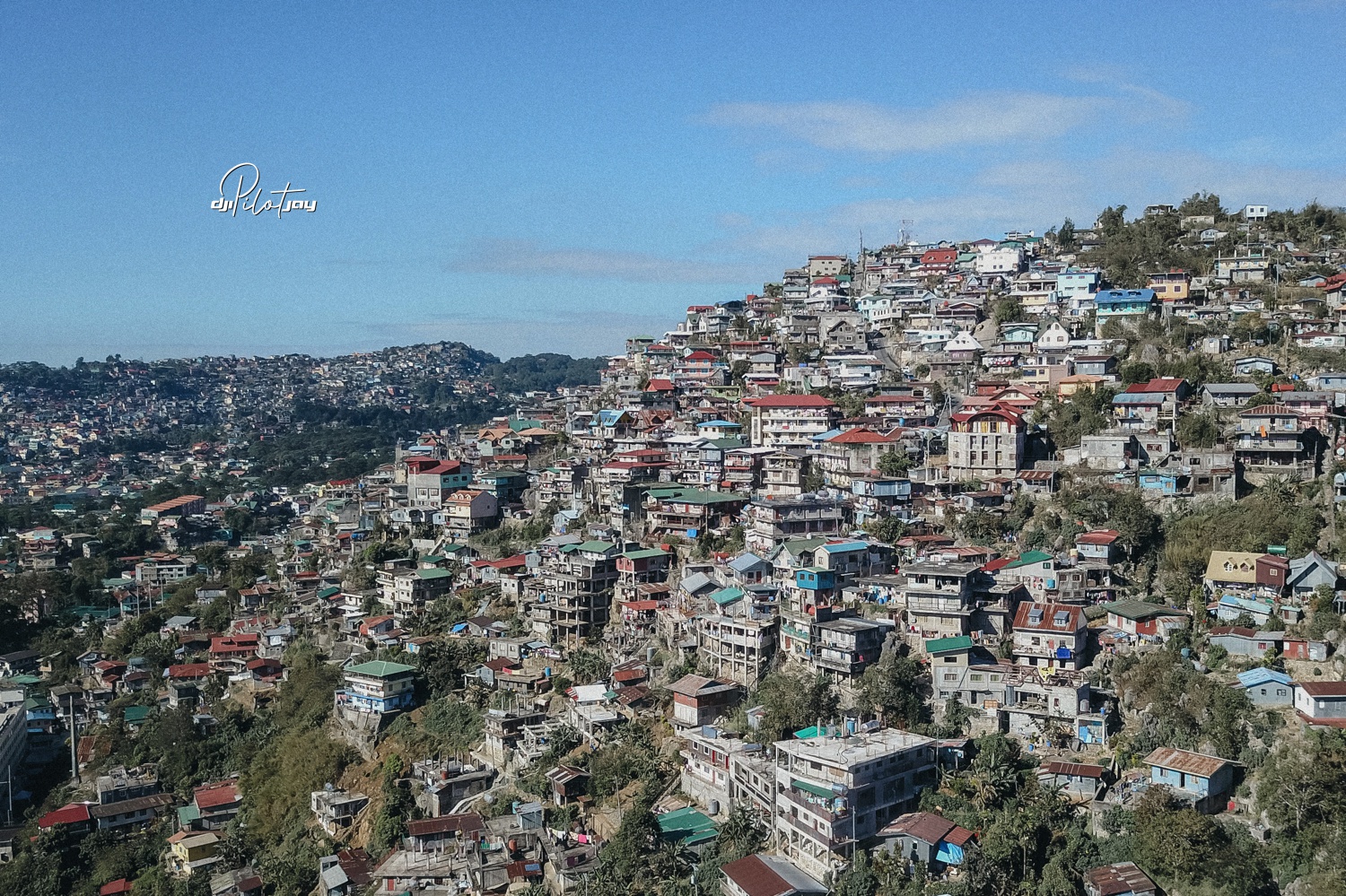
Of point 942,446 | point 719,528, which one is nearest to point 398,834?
point 719,528

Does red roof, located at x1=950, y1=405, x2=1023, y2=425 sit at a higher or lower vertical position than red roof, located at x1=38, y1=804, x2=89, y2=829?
higher

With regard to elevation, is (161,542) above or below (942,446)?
below

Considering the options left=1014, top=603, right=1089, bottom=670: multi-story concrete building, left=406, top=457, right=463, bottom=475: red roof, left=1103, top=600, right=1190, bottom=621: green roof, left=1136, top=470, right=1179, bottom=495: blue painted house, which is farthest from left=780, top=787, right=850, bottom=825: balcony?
left=406, top=457, right=463, bottom=475: red roof

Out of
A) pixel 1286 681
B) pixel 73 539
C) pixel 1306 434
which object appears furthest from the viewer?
pixel 73 539

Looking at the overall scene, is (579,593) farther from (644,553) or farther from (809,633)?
(809,633)

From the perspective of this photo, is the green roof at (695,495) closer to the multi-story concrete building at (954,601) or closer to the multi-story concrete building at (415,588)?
the multi-story concrete building at (415,588)

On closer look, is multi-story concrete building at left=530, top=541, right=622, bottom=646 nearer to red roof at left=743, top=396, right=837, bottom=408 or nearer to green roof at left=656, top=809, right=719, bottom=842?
green roof at left=656, top=809, right=719, bottom=842

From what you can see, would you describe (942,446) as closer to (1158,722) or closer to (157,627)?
(1158,722)
